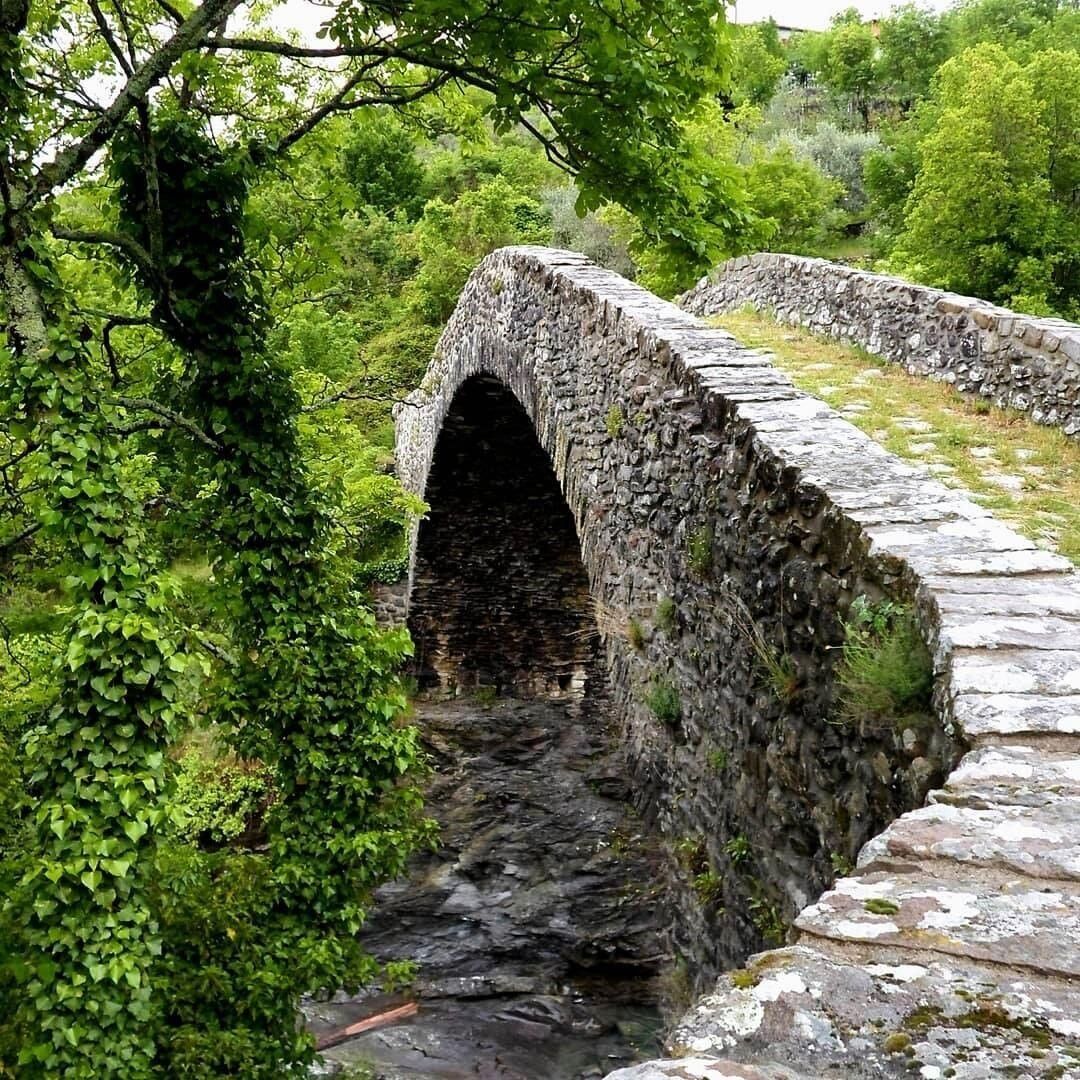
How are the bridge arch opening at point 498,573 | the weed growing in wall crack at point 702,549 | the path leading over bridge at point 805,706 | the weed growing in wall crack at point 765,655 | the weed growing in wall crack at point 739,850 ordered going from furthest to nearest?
1. the bridge arch opening at point 498,573
2. the weed growing in wall crack at point 702,549
3. the weed growing in wall crack at point 739,850
4. the weed growing in wall crack at point 765,655
5. the path leading over bridge at point 805,706

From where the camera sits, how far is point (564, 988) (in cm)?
810

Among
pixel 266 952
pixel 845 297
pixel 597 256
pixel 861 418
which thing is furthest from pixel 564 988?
pixel 597 256

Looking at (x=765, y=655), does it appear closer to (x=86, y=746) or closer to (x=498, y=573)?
(x=86, y=746)

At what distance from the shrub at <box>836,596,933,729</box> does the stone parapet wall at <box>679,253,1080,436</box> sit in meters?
3.99

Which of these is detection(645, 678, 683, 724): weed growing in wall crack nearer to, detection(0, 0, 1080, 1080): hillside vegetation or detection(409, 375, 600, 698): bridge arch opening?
detection(0, 0, 1080, 1080): hillside vegetation

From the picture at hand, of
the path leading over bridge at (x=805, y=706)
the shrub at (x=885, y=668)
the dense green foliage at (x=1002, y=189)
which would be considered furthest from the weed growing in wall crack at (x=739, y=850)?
the dense green foliage at (x=1002, y=189)

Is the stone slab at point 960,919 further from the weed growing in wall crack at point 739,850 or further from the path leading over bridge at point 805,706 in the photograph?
the weed growing in wall crack at point 739,850

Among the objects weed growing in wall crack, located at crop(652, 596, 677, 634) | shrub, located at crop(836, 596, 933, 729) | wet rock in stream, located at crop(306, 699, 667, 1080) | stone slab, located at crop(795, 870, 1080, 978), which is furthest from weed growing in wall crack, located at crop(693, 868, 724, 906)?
stone slab, located at crop(795, 870, 1080, 978)

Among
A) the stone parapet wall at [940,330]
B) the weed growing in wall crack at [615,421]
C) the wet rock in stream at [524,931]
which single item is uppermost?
the stone parapet wall at [940,330]

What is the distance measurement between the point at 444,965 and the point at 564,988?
1.23 meters

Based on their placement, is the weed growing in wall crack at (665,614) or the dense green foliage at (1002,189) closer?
the weed growing in wall crack at (665,614)

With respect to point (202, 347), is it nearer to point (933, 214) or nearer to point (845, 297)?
point (845, 297)

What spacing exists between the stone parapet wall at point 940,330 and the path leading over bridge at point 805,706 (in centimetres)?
263

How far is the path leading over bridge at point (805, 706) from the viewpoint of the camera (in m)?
1.54
